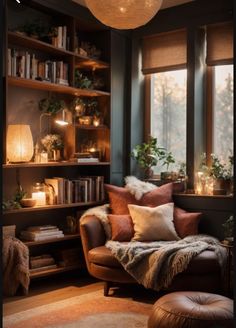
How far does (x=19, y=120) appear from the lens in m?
4.29

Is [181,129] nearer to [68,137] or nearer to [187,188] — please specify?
[187,188]

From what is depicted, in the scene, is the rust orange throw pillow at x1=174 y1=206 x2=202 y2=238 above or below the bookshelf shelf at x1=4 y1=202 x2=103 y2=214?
below

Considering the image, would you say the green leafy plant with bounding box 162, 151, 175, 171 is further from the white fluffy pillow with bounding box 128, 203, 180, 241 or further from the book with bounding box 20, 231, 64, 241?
the book with bounding box 20, 231, 64, 241

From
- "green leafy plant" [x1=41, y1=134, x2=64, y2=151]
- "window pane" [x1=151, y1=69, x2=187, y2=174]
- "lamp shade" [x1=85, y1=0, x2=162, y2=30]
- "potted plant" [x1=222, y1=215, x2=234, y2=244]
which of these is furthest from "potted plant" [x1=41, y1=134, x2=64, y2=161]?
"potted plant" [x1=222, y1=215, x2=234, y2=244]

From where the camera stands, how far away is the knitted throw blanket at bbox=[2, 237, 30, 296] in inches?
149

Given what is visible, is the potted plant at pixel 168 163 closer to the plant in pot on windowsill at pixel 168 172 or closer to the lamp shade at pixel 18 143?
the plant in pot on windowsill at pixel 168 172

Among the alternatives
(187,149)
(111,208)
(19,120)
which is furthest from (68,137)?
(187,149)

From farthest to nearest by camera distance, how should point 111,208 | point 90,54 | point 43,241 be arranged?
1. point 90,54
2. point 111,208
3. point 43,241

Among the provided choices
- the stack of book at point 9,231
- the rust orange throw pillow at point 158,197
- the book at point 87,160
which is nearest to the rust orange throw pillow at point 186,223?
the rust orange throw pillow at point 158,197

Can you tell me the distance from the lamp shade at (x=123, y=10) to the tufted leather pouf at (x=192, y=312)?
75.9 inches

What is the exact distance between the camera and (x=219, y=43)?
4.59 meters

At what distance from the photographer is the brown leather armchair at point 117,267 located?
11.5 ft

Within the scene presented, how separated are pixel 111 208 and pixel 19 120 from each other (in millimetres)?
1328

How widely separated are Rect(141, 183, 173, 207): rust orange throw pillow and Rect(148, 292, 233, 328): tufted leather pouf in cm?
155
